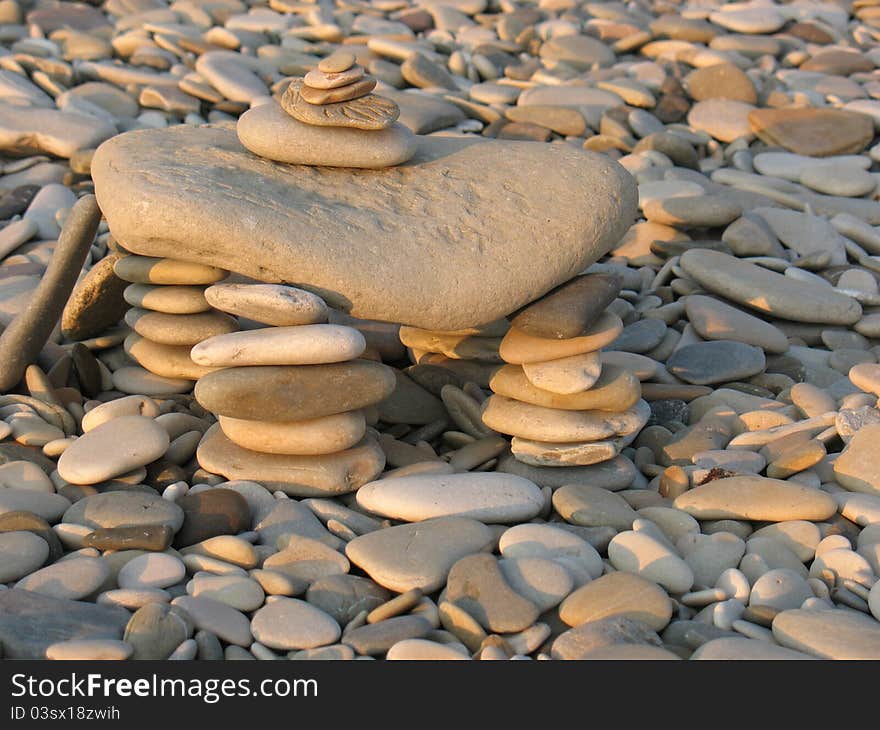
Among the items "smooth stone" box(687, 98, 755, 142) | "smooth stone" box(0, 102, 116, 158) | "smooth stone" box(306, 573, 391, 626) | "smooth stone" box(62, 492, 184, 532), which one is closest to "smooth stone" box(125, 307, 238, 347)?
A: "smooth stone" box(62, 492, 184, 532)

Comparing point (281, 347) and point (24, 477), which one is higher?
point (281, 347)

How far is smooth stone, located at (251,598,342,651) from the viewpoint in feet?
9.20

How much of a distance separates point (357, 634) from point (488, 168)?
1878mm

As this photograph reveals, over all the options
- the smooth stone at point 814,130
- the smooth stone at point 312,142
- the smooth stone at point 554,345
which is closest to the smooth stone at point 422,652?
the smooth stone at point 554,345

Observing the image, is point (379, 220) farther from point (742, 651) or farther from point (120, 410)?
point (742, 651)

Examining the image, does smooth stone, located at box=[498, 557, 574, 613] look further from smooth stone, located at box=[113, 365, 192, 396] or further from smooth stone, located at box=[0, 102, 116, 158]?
smooth stone, located at box=[0, 102, 116, 158]

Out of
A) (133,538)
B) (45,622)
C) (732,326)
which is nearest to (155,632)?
(45,622)

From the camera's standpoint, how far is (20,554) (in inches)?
120

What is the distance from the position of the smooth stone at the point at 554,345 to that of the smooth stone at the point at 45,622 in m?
1.56

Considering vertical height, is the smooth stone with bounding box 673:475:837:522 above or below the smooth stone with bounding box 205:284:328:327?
below

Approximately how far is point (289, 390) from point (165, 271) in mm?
669

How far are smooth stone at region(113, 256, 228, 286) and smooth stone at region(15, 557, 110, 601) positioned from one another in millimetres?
1051

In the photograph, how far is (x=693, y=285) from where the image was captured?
5.17 m
